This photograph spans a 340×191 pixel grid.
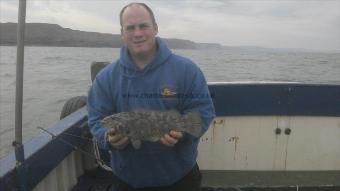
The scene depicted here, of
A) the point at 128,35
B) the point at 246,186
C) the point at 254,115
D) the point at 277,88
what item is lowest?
the point at 246,186

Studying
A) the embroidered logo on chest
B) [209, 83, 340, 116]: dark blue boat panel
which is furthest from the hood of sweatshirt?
[209, 83, 340, 116]: dark blue boat panel

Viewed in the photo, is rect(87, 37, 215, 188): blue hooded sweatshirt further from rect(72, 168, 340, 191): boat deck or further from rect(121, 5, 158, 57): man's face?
rect(72, 168, 340, 191): boat deck

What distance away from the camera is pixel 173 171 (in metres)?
3.57

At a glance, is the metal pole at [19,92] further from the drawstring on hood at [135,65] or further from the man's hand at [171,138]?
the man's hand at [171,138]

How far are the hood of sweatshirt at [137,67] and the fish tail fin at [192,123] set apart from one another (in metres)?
0.50

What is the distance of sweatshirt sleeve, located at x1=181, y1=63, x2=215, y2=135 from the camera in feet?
11.2

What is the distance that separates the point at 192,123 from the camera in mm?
3344

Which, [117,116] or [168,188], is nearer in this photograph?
[117,116]

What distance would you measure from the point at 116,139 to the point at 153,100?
45 centimetres

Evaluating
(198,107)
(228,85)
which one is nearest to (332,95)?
(228,85)

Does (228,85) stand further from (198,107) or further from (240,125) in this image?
(198,107)

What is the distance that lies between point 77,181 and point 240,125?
2389 millimetres

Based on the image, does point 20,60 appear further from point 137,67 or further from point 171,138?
point 171,138

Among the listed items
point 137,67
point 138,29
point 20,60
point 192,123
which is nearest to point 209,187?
point 192,123
